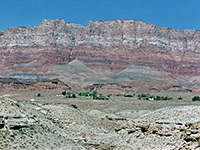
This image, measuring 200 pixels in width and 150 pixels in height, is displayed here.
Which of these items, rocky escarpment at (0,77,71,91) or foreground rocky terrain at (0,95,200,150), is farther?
rocky escarpment at (0,77,71,91)

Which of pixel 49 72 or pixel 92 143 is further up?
pixel 49 72

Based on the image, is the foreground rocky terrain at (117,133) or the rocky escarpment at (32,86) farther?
the rocky escarpment at (32,86)

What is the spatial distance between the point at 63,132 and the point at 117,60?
580ft

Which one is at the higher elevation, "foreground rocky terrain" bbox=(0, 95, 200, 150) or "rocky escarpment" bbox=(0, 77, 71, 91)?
"rocky escarpment" bbox=(0, 77, 71, 91)

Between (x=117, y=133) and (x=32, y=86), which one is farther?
(x=32, y=86)

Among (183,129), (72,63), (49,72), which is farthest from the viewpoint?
(72,63)

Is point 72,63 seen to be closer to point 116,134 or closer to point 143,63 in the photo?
point 143,63

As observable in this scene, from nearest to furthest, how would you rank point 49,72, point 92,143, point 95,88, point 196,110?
point 196,110, point 92,143, point 95,88, point 49,72

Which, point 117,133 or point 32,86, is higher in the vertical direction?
point 32,86

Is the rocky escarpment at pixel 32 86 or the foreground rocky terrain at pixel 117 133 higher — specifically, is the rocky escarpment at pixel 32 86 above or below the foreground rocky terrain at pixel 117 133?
above

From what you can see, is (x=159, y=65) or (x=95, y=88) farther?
(x=159, y=65)

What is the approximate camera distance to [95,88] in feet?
451

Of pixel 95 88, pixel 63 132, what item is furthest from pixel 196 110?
pixel 95 88

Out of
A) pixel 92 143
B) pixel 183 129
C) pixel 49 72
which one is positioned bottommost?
pixel 92 143
